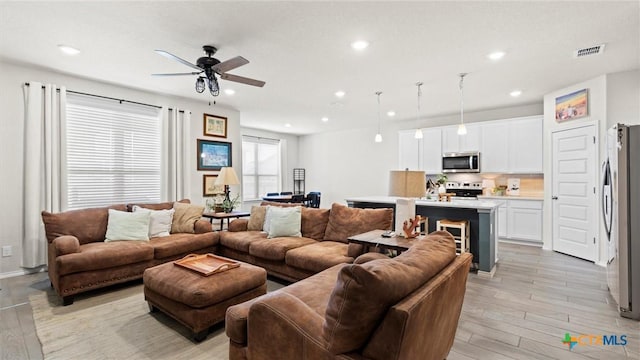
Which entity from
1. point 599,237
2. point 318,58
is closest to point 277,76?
point 318,58

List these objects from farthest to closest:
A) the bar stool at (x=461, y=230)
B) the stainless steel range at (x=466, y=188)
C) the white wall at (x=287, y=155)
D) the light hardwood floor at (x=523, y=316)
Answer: the white wall at (x=287, y=155)
the stainless steel range at (x=466, y=188)
the bar stool at (x=461, y=230)
the light hardwood floor at (x=523, y=316)

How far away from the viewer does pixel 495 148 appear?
5781 mm

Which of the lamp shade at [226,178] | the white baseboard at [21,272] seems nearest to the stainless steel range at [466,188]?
the lamp shade at [226,178]

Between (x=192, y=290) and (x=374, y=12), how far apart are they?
2.70m

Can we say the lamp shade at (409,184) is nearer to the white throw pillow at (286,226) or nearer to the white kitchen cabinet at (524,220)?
the white throw pillow at (286,226)

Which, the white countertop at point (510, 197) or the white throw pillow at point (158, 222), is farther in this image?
the white countertop at point (510, 197)

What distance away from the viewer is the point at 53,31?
9.23ft

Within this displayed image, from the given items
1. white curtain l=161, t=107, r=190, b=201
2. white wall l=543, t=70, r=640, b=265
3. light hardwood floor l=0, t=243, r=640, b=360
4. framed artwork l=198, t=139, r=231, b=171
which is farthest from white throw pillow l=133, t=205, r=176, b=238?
white wall l=543, t=70, r=640, b=265

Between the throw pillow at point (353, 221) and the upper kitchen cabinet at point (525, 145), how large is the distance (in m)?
3.58

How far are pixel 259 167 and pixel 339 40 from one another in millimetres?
5996

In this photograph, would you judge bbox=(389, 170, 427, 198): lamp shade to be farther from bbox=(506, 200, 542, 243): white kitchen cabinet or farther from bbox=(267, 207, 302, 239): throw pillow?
bbox=(506, 200, 542, 243): white kitchen cabinet

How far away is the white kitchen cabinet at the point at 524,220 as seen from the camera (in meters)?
5.21

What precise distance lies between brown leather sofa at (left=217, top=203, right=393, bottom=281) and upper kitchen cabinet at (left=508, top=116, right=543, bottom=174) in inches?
141

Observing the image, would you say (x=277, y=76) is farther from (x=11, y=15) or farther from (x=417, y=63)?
(x=11, y=15)
